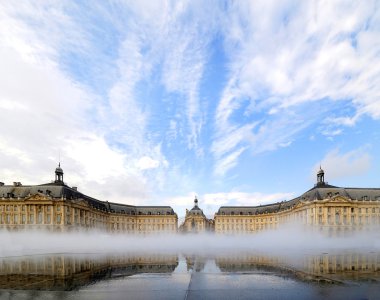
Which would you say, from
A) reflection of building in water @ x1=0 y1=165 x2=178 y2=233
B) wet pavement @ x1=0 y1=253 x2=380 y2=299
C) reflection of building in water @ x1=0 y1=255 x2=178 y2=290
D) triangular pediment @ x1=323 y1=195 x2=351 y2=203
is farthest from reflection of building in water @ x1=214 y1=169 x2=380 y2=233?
reflection of building in water @ x1=0 y1=255 x2=178 y2=290

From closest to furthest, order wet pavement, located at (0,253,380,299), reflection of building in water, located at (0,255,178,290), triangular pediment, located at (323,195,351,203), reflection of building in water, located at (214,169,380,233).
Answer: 1. wet pavement, located at (0,253,380,299)
2. reflection of building in water, located at (0,255,178,290)
3. reflection of building in water, located at (214,169,380,233)
4. triangular pediment, located at (323,195,351,203)

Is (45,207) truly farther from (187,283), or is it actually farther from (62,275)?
Result: (187,283)

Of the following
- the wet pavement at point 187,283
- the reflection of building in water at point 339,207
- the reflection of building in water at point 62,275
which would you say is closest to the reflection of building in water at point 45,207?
the reflection of building in water at point 339,207

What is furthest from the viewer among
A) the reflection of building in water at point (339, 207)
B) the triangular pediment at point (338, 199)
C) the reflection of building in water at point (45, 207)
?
the triangular pediment at point (338, 199)

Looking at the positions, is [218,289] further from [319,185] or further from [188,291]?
[319,185]

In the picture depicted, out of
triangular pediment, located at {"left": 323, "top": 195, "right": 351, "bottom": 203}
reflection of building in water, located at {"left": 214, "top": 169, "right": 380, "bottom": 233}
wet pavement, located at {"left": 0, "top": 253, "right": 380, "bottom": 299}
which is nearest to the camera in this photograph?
wet pavement, located at {"left": 0, "top": 253, "right": 380, "bottom": 299}

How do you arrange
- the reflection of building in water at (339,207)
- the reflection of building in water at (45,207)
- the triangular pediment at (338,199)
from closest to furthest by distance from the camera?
the reflection of building in water at (45,207) → the reflection of building in water at (339,207) → the triangular pediment at (338,199)

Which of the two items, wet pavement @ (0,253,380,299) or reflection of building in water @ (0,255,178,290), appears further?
reflection of building in water @ (0,255,178,290)

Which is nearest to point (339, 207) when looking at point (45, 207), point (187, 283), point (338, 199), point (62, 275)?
point (338, 199)

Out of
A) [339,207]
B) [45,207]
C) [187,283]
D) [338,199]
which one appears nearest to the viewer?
[187,283]

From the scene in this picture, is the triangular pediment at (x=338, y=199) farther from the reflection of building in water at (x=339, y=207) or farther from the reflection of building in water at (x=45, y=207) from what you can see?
the reflection of building in water at (x=45, y=207)

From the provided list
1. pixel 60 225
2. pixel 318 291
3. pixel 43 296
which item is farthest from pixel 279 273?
pixel 60 225

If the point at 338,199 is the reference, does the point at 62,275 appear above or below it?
below

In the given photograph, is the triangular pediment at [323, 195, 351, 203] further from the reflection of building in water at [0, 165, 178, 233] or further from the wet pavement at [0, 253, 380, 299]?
the wet pavement at [0, 253, 380, 299]
